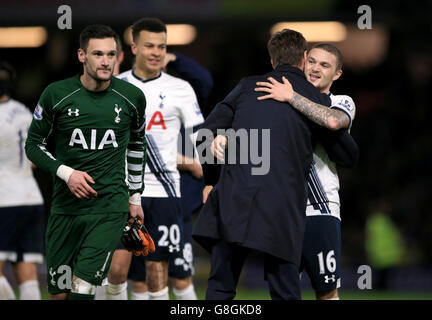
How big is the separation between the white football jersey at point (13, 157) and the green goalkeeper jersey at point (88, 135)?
201 centimetres

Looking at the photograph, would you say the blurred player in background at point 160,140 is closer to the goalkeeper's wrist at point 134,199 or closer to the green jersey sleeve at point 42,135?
the goalkeeper's wrist at point 134,199

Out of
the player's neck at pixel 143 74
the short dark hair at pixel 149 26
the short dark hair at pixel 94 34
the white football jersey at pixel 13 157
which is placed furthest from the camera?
the white football jersey at pixel 13 157

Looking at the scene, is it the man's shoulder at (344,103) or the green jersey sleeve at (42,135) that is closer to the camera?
the man's shoulder at (344,103)


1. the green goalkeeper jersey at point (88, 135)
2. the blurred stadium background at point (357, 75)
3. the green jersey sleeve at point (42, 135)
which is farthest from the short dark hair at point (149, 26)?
the blurred stadium background at point (357, 75)

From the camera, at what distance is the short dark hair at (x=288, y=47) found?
240 inches

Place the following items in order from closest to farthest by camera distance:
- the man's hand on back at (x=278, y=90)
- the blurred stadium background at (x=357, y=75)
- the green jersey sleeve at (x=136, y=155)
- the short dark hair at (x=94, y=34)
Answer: the man's hand on back at (x=278, y=90) → the short dark hair at (x=94, y=34) → the green jersey sleeve at (x=136, y=155) → the blurred stadium background at (x=357, y=75)

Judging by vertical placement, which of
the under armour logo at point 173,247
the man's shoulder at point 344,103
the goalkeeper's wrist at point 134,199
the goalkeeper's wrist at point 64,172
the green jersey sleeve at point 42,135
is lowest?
the under armour logo at point 173,247

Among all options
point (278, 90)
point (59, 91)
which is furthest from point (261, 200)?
point (59, 91)

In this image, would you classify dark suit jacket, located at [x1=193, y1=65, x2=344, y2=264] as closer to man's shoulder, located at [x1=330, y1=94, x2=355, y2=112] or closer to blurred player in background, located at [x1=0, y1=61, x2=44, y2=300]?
man's shoulder, located at [x1=330, y1=94, x2=355, y2=112]

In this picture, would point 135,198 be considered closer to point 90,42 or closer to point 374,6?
point 90,42

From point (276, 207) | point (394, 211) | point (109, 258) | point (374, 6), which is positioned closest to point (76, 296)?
point (109, 258)
